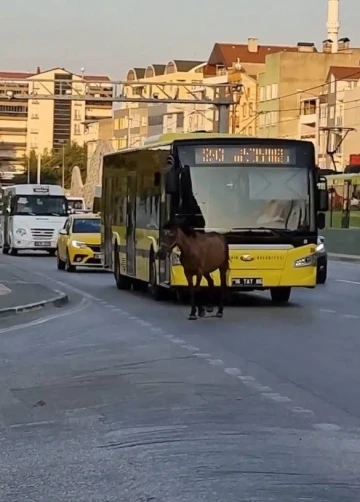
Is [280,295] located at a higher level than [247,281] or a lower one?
lower

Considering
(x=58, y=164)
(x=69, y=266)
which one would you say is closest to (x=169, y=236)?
(x=69, y=266)

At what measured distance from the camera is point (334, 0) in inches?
4631

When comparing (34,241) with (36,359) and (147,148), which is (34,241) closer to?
(147,148)

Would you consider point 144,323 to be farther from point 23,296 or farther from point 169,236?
point 23,296

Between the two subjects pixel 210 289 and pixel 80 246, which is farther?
pixel 80 246

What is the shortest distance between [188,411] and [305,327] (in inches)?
339

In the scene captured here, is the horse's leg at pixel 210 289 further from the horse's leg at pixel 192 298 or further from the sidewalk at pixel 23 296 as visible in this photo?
the sidewalk at pixel 23 296

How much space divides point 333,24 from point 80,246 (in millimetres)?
88908

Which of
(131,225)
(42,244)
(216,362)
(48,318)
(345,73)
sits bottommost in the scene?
(42,244)

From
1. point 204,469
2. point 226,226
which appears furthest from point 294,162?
point 204,469

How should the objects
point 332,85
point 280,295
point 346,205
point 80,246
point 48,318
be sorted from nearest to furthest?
point 48,318 → point 280,295 → point 80,246 → point 346,205 → point 332,85

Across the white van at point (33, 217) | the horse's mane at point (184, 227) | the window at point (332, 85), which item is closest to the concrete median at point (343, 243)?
the white van at point (33, 217)

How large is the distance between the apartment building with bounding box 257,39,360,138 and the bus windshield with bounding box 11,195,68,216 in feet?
201

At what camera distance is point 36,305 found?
74.7 ft
